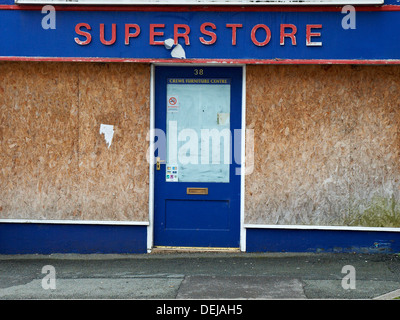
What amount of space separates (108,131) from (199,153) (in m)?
1.31

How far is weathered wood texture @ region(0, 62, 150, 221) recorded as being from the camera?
28.9ft

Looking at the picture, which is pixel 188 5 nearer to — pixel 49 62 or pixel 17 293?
pixel 49 62

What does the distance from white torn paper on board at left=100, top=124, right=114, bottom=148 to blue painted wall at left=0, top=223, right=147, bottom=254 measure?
1207 mm

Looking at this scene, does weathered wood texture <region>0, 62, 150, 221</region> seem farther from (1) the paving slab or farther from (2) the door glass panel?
(1) the paving slab

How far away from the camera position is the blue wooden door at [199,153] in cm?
883

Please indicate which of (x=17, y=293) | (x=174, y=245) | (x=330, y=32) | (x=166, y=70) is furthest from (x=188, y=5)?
(x=17, y=293)

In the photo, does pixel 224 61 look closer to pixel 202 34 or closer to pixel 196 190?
pixel 202 34

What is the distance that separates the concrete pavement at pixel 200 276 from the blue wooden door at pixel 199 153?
464mm

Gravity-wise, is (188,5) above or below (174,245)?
above

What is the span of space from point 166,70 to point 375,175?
10.6 ft

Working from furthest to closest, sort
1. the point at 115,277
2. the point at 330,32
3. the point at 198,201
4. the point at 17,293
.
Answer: the point at 198,201 → the point at 330,32 → the point at 115,277 → the point at 17,293

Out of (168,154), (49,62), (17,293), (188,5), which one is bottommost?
(17,293)

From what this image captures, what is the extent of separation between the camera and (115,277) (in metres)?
7.67

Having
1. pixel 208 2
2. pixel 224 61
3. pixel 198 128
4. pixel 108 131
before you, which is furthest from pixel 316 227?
pixel 208 2
